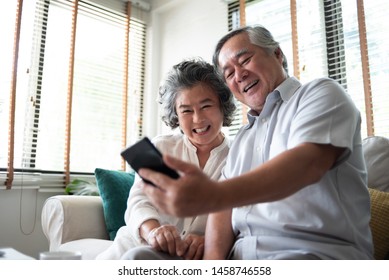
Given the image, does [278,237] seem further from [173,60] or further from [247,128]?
[173,60]

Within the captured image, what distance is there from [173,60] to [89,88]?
792 mm

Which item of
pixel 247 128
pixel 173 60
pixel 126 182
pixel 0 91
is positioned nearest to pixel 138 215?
pixel 247 128

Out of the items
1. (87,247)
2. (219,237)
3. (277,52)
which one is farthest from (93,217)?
(277,52)

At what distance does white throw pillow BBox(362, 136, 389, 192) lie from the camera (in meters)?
1.30

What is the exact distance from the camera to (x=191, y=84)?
1.34 metres

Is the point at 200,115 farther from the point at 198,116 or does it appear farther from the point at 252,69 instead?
the point at 252,69

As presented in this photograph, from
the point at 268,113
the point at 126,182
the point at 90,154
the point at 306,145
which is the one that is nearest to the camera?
the point at 306,145

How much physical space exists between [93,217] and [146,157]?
4.32ft

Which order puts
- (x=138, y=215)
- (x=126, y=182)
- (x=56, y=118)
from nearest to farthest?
(x=138, y=215)
(x=126, y=182)
(x=56, y=118)

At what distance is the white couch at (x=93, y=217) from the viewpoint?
3.75ft

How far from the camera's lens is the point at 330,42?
2.21 meters

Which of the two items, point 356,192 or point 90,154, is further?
point 90,154

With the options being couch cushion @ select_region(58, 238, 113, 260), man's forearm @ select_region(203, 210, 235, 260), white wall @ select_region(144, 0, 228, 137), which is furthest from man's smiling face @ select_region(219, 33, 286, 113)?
white wall @ select_region(144, 0, 228, 137)

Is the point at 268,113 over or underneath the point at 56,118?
underneath
